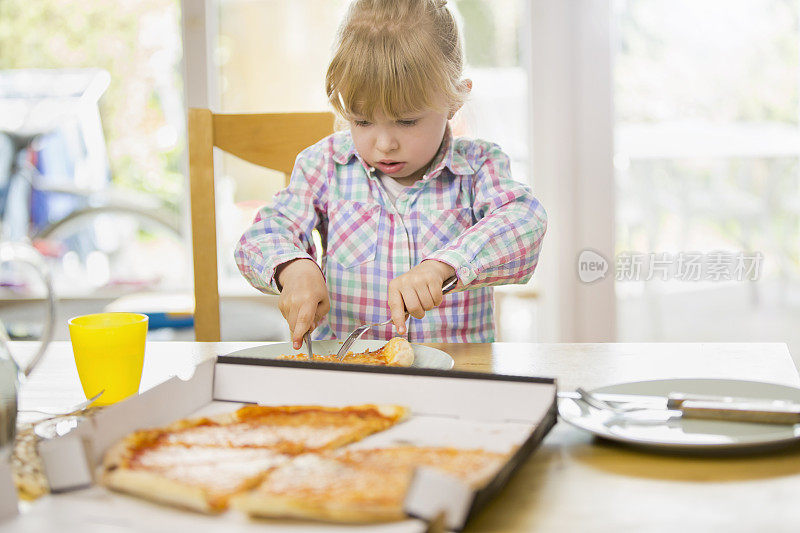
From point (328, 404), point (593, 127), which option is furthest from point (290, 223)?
point (593, 127)

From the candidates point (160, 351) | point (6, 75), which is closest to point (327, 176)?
point (160, 351)

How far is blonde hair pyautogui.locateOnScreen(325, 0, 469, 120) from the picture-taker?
1229 mm

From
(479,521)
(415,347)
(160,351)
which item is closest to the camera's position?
(479,521)

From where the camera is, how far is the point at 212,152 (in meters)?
1.46

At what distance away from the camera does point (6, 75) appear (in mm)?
2785

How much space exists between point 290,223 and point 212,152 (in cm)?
20

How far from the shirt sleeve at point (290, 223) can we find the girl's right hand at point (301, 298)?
0.05 meters

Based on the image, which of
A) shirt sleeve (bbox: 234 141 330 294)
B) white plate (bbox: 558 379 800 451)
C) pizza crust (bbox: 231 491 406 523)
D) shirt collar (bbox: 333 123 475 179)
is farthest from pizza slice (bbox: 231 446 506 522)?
shirt collar (bbox: 333 123 475 179)

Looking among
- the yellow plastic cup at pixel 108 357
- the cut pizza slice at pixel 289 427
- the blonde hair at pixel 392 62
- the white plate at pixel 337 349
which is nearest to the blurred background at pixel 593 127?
the blonde hair at pixel 392 62

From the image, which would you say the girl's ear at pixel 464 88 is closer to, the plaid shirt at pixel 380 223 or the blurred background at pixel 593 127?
the plaid shirt at pixel 380 223

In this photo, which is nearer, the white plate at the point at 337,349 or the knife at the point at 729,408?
the knife at the point at 729,408

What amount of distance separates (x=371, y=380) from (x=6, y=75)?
2503mm

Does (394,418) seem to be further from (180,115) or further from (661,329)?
(180,115)

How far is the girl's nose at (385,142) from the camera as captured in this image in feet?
4.08
